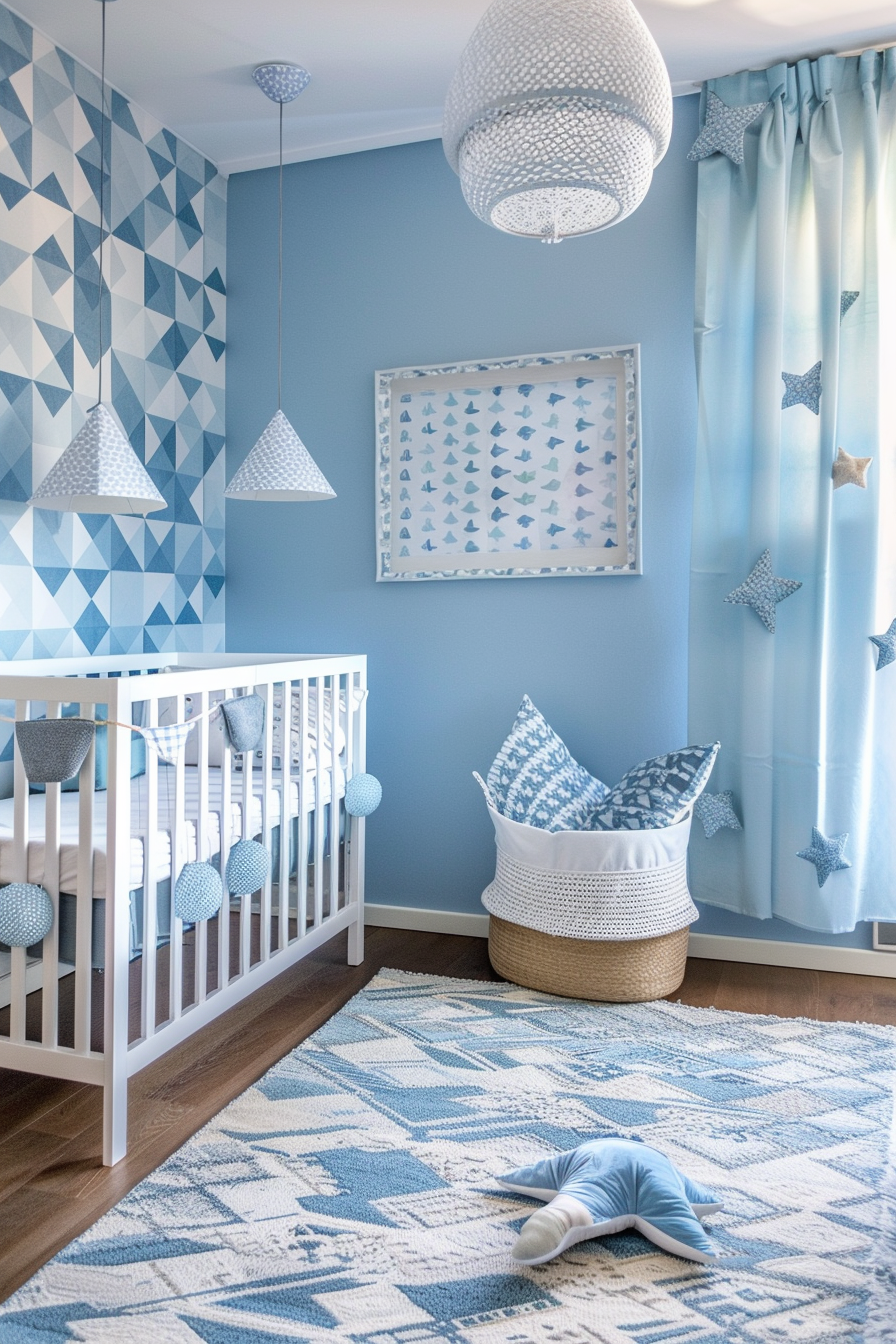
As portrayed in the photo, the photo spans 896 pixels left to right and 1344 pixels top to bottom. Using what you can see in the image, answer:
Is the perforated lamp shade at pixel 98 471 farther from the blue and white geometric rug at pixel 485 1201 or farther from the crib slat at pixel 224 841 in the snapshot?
the blue and white geometric rug at pixel 485 1201

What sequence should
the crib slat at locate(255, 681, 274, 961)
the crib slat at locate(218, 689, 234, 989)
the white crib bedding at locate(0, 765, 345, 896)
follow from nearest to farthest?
1. the white crib bedding at locate(0, 765, 345, 896)
2. the crib slat at locate(218, 689, 234, 989)
3. the crib slat at locate(255, 681, 274, 961)

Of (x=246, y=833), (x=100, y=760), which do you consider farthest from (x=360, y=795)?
(x=100, y=760)

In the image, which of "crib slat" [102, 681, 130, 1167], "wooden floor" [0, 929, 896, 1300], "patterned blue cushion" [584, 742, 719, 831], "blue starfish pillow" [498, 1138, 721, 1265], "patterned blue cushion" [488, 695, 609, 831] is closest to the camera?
"blue starfish pillow" [498, 1138, 721, 1265]

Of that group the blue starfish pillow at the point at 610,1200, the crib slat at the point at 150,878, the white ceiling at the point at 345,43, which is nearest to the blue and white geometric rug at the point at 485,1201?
the blue starfish pillow at the point at 610,1200

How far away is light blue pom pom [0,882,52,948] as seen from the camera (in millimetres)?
1543

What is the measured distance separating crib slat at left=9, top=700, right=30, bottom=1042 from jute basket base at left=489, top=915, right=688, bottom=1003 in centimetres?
113

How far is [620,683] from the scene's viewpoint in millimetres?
2639

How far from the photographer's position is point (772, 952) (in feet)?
8.27

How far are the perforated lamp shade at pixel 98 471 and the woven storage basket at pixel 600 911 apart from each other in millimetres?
1152

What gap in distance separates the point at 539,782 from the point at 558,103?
5.14 feet

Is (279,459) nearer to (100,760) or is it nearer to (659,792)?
(100,760)

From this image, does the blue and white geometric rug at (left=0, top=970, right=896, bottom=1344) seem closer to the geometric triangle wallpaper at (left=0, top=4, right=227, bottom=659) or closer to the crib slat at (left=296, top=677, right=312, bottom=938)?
the crib slat at (left=296, top=677, right=312, bottom=938)

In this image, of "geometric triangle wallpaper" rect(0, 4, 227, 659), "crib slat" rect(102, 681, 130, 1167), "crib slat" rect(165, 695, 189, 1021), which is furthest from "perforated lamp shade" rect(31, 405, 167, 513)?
"crib slat" rect(102, 681, 130, 1167)

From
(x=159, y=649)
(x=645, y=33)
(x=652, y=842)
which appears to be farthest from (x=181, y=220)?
(x=652, y=842)
